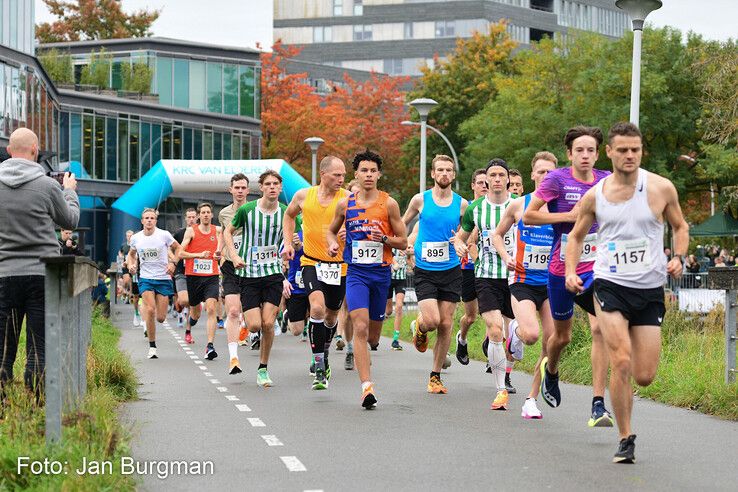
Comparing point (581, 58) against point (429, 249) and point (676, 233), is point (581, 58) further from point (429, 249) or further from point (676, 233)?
point (676, 233)

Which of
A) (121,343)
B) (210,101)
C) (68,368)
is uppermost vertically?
(210,101)

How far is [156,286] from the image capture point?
19812 millimetres

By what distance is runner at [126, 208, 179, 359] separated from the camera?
1958 centimetres

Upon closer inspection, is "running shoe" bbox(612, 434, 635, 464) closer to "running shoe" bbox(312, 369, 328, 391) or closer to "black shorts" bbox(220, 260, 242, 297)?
"running shoe" bbox(312, 369, 328, 391)

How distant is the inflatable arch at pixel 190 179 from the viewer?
36.0 meters

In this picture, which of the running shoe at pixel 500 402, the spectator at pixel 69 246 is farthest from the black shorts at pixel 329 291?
the spectator at pixel 69 246

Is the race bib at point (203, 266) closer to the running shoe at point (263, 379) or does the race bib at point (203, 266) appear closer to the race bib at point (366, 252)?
the running shoe at point (263, 379)

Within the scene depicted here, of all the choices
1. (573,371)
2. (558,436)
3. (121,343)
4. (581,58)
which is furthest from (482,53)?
(558,436)

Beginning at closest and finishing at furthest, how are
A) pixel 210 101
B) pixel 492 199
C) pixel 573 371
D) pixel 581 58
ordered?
pixel 492 199 < pixel 573 371 < pixel 581 58 < pixel 210 101

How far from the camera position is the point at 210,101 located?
6391 cm

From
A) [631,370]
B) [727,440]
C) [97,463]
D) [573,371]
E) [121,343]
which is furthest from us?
[121,343]

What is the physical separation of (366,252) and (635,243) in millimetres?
3950

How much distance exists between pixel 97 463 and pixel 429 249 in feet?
20.5

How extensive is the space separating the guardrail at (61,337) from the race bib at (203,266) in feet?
34.2
